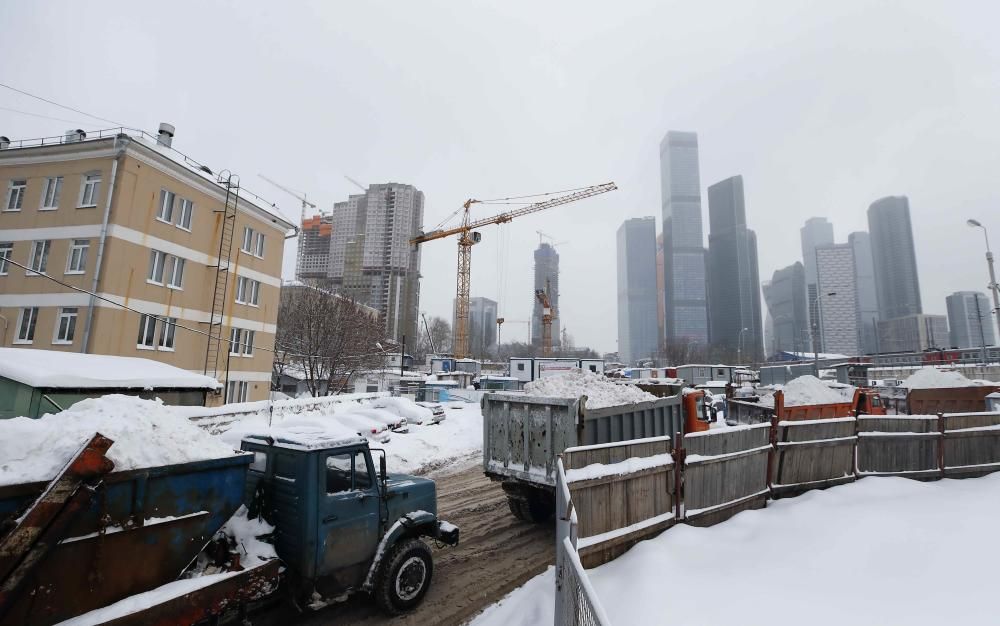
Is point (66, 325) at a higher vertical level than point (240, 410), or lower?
→ higher

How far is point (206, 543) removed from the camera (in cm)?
459

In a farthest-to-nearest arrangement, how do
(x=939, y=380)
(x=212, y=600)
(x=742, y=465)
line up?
(x=939, y=380), (x=742, y=465), (x=212, y=600)

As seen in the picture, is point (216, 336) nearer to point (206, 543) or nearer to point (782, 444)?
point (206, 543)

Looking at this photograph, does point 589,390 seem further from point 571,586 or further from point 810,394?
point 810,394

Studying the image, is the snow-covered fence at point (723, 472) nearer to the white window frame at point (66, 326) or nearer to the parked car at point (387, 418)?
the parked car at point (387, 418)

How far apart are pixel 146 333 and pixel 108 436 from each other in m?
20.7

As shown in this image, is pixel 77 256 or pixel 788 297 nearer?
pixel 77 256

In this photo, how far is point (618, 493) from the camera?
6.41 meters

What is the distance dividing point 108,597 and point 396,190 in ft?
349

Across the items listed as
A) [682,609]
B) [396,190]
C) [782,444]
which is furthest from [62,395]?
[396,190]

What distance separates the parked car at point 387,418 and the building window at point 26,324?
13958 millimetres

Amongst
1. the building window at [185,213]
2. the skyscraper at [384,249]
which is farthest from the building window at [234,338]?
the skyscraper at [384,249]

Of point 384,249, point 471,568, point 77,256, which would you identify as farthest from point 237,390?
point 384,249

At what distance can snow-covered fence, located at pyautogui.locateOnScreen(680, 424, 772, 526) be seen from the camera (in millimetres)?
7312
